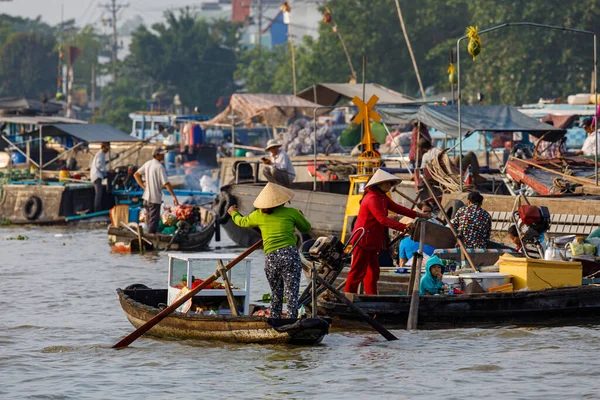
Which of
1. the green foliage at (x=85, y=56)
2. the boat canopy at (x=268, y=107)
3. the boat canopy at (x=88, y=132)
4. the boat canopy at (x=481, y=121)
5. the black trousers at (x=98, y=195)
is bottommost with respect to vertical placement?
the black trousers at (x=98, y=195)

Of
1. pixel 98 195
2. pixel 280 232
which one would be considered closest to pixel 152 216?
pixel 98 195

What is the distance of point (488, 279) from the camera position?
510 inches

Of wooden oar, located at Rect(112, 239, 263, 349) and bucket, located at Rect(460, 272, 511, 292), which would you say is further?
bucket, located at Rect(460, 272, 511, 292)

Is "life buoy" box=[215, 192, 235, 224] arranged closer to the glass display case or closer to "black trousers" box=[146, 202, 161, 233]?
"black trousers" box=[146, 202, 161, 233]

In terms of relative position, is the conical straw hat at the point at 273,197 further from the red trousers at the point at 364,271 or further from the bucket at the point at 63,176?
the bucket at the point at 63,176

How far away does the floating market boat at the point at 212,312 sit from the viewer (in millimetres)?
11469

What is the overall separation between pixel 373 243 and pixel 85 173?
18389 millimetres

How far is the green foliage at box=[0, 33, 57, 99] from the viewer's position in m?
79.4

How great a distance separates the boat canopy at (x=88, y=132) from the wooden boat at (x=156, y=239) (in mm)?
6154

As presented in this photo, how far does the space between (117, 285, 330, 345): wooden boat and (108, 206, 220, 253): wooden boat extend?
8.28 meters

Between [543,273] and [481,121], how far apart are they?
320 inches

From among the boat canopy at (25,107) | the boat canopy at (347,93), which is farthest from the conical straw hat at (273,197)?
the boat canopy at (25,107)

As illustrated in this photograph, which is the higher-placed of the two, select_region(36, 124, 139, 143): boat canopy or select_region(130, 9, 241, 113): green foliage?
select_region(130, 9, 241, 113): green foliage

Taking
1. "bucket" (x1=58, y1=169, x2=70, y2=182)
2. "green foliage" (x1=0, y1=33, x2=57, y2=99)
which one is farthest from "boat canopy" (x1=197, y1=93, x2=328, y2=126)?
"green foliage" (x1=0, y1=33, x2=57, y2=99)
